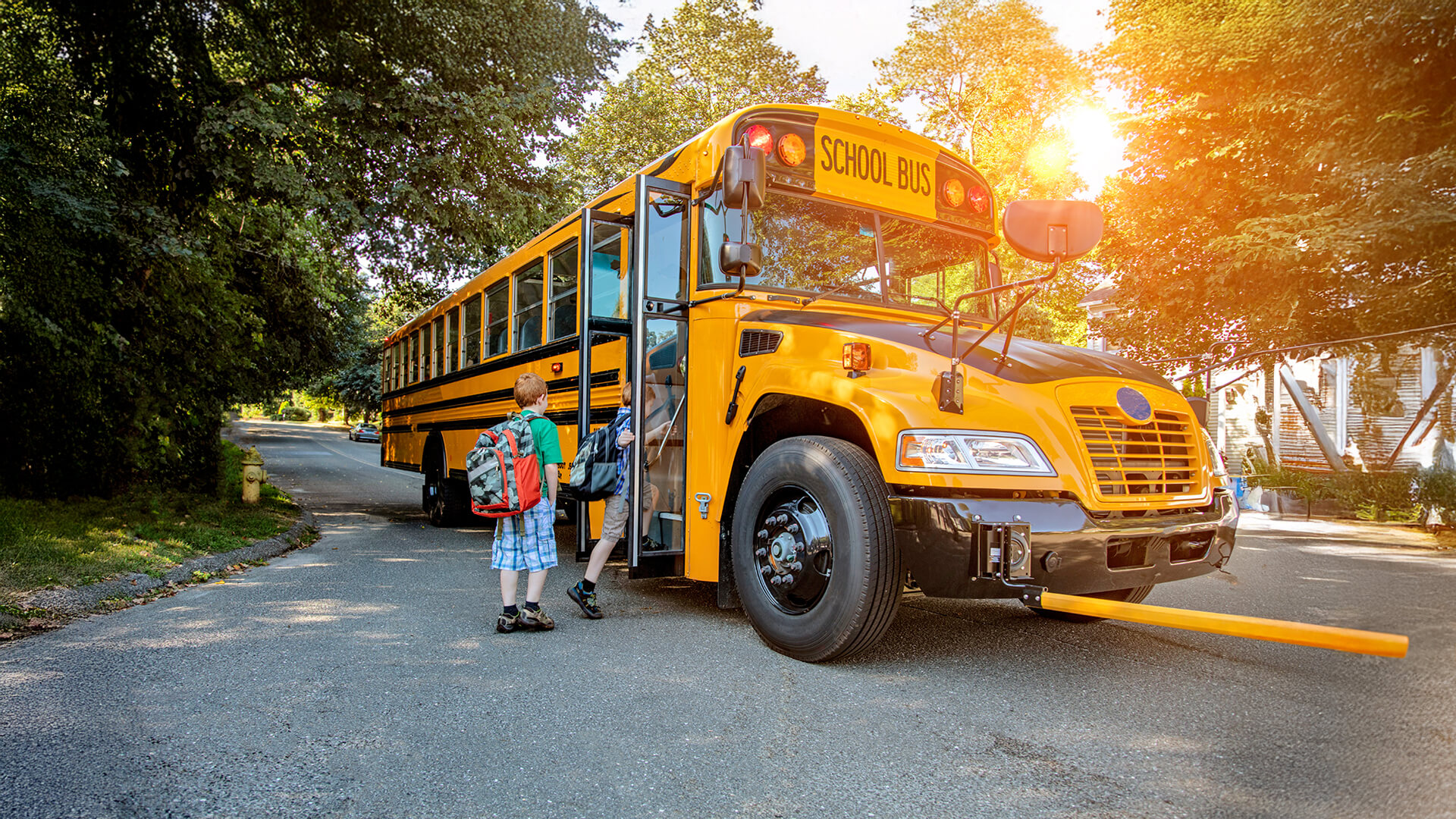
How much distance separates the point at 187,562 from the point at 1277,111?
12.4 meters

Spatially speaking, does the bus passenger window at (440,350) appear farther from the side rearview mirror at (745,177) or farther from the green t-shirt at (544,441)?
the side rearview mirror at (745,177)

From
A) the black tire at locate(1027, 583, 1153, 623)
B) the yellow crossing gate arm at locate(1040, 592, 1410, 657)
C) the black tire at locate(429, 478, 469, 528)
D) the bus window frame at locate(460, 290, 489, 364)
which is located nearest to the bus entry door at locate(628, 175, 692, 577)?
the black tire at locate(1027, 583, 1153, 623)

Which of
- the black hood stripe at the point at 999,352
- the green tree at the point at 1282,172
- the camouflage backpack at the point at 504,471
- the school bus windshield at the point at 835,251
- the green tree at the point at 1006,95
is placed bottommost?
the camouflage backpack at the point at 504,471

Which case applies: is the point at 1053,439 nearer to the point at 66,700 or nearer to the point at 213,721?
the point at 213,721

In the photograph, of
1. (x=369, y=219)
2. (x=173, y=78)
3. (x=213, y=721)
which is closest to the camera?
(x=213, y=721)

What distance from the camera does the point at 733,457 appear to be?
15.2ft

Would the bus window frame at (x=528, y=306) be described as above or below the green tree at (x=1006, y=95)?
below

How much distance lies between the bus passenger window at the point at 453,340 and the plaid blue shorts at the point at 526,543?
16.4 ft

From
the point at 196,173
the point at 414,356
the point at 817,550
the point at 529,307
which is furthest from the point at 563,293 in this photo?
the point at 414,356

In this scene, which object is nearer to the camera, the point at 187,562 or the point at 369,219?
the point at 187,562

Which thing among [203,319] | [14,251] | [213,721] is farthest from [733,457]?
[203,319]

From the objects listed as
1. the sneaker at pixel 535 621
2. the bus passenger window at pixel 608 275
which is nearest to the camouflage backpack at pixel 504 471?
the sneaker at pixel 535 621

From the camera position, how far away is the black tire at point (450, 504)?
10000 mm

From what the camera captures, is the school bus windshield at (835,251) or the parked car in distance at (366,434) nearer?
the school bus windshield at (835,251)
